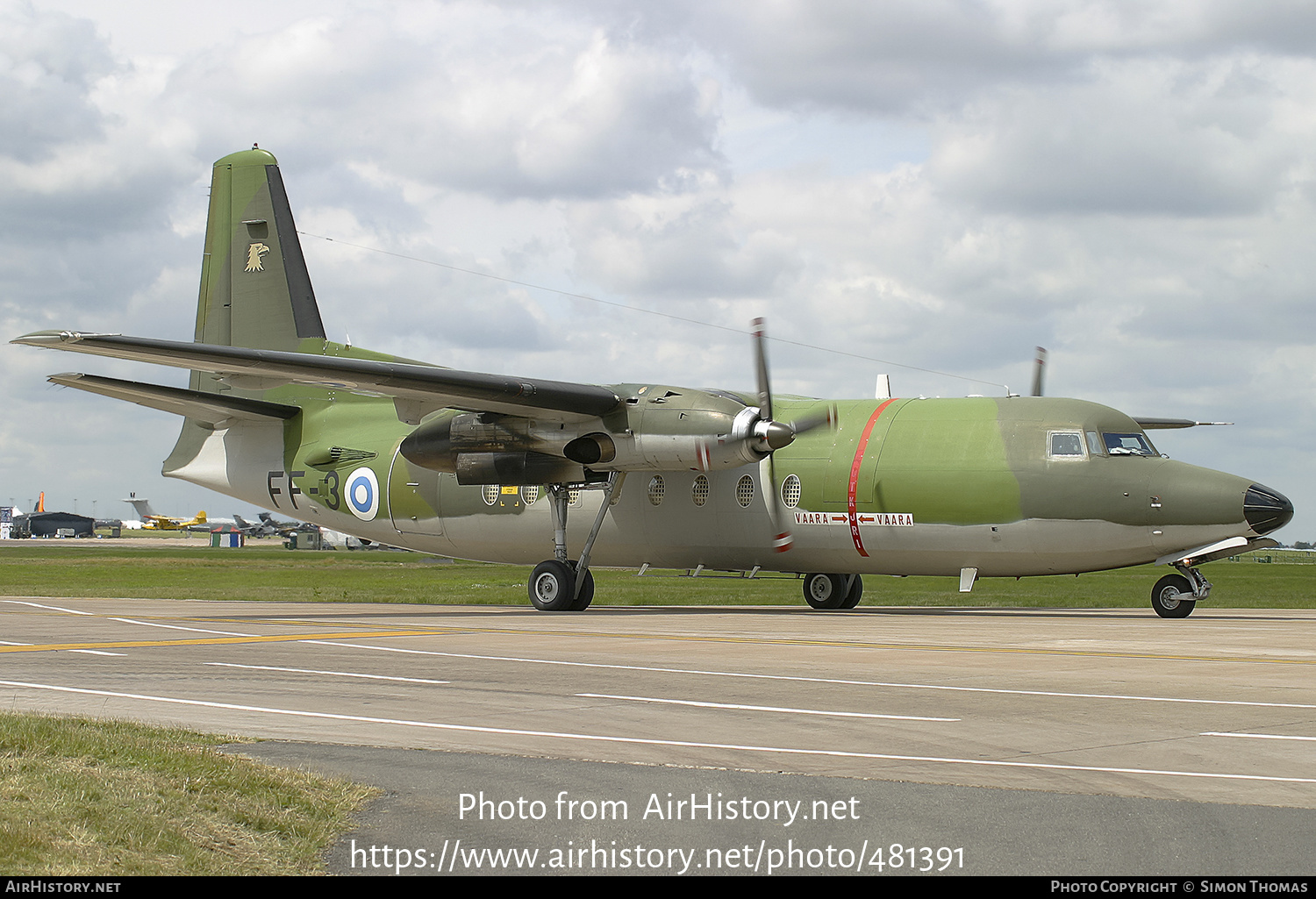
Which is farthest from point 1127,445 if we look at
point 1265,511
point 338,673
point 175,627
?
point 175,627

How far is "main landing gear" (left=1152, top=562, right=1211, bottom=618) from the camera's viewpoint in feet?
69.4

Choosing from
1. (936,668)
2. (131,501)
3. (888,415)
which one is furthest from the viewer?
(131,501)

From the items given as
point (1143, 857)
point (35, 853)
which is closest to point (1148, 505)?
point (1143, 857)

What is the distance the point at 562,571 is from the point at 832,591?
592 cm

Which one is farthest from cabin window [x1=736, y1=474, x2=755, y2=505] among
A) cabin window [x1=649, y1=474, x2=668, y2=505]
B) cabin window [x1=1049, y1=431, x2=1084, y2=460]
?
cabin window [x1=1049, y1=431, x2=1084, y2=460]

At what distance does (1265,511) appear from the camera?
66.1ft

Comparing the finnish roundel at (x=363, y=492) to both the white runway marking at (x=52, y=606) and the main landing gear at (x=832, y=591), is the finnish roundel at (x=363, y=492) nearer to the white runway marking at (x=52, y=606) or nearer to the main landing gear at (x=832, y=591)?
the white runway marking at (x=52, y=606)

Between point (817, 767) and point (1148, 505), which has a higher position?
point (1148, 505)

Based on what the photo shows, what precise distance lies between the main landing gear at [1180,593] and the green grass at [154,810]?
18.0 meters

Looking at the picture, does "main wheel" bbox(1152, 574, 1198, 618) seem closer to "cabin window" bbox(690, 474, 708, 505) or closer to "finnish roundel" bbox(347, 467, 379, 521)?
"cabin window" bbox(690, 474, 708, 505)

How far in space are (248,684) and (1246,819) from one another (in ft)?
28.3

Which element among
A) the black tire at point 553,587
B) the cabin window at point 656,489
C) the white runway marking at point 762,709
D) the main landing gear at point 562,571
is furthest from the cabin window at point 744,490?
the white runway marking at point 762,709

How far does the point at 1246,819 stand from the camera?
6.04 metres
